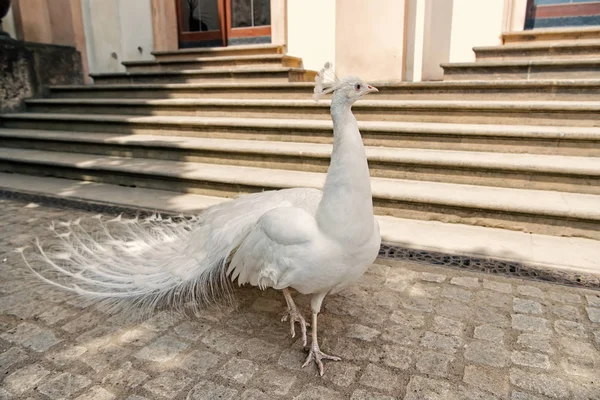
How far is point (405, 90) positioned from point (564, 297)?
3064mm

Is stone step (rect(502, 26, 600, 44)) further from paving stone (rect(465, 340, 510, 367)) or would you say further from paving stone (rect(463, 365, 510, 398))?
paving stone (rect(463, 365, 510, 398))

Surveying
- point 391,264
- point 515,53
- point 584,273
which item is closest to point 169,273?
point 391,264

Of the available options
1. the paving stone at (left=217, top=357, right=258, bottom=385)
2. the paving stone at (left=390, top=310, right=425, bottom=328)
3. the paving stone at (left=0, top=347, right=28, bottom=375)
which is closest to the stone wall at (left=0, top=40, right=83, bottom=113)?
the paving stone at (left=0, top=347, right=28, bottom=375)

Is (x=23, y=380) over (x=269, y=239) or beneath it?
beneath

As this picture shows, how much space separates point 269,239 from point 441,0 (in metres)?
5.24

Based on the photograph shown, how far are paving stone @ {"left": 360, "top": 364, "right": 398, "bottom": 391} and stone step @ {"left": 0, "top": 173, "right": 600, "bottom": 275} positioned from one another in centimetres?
137

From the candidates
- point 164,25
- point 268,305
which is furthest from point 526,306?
point 164,25

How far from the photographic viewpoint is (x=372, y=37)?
5469 mm

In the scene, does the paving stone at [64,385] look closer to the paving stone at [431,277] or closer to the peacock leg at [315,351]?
the peacock leg at [315,351]

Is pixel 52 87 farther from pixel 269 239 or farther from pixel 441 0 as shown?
pixel 269 239

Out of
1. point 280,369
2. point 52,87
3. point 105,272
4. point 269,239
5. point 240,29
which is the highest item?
point 240,29

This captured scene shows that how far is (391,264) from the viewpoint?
2.95 meters

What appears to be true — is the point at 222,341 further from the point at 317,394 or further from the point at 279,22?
the point at 279,22

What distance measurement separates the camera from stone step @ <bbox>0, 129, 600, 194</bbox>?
3621 millimetres
